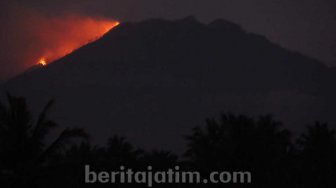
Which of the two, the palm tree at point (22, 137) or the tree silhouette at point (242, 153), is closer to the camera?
the palm tree at point (22, 137)

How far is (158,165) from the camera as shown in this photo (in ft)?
115

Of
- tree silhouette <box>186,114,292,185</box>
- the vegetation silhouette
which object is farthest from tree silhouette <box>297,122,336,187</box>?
tree silhouette <box>186,114,292,185</box>

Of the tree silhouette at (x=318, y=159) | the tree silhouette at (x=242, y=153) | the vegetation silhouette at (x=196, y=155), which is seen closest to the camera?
the vegetation silhouette at (x=196, y=155)

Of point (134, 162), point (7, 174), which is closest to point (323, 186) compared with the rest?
point (134, 162)

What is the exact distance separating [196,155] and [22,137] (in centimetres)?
1305

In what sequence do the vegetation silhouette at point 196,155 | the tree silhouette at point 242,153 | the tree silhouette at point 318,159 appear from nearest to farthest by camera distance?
the vegetation silhouette at point 196,155
the tree silhouette at point 242,153
the tree silhouette at point 318,159

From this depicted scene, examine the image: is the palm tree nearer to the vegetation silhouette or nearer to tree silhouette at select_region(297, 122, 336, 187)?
the vegetation silhouette

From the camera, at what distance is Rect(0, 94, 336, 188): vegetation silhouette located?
1545 centimetres

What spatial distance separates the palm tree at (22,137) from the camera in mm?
15477

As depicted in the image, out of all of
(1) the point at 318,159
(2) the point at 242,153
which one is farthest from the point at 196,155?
(1) the point at 318,159

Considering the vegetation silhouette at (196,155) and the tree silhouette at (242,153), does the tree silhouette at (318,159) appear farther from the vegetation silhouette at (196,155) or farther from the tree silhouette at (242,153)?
the tree silhouette at (242,153)

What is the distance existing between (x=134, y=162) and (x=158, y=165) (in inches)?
90.0

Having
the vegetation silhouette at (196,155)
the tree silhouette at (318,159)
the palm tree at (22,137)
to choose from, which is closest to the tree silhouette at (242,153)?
the vegetation silhouette at (196,155)

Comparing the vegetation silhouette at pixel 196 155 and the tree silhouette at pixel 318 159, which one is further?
the tree silhouette at pixel 318 159
